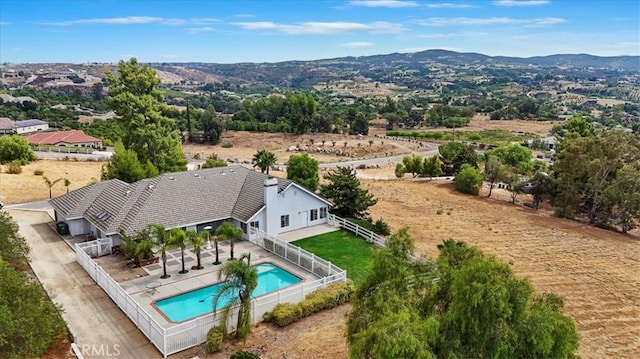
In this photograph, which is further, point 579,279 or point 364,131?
point 364,131

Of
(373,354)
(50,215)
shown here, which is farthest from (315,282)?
(50,215)

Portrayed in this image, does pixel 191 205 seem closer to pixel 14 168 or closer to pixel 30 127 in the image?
pixel 14 168

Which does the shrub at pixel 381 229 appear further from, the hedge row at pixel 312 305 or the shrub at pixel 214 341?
the shrub at pixel 214 341

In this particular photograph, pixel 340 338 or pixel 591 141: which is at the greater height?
pixel 591 141

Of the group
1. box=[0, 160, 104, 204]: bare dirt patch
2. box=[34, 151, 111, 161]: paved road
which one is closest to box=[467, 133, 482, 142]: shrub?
box=[34, 151, 111, 161]: paved road

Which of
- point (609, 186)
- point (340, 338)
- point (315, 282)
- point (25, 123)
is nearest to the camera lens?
point (340, 338)

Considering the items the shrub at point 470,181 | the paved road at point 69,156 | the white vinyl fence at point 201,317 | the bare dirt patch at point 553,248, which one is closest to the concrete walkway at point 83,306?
the white vinyl fence at point 201,317

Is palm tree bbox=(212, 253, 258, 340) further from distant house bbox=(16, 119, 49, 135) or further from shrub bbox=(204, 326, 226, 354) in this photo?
distant house bbox=(16, 119, 49, 135)

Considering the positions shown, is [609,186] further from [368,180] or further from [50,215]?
[50,215]

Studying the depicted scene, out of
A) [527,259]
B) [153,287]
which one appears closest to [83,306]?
[153,287]
